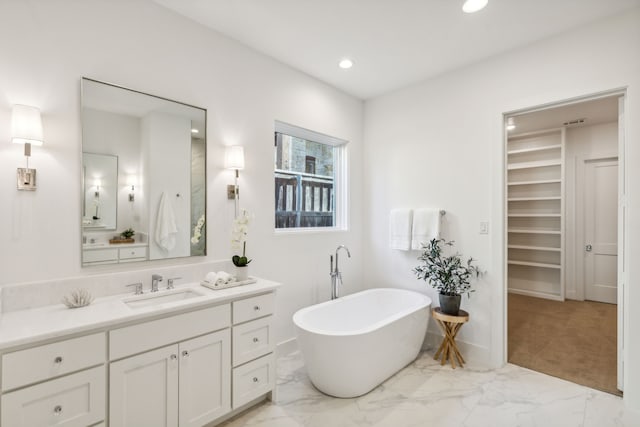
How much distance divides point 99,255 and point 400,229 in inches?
103

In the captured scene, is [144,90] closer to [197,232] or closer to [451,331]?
[197,232]

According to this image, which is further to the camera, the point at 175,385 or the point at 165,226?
the point at 165,226

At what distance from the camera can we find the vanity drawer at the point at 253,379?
199cm

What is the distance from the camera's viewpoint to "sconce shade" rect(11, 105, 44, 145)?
1.57m

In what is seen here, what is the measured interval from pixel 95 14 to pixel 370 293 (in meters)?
3.09

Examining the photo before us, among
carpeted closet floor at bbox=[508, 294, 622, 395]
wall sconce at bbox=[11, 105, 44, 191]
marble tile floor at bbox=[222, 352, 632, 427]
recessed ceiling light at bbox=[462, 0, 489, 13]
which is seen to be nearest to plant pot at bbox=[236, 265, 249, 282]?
marble tile floor at bbox=[222, 352, 632, 427]

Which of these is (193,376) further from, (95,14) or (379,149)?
(379,149)

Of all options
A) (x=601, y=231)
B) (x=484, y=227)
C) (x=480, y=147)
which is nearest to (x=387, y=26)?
(x=480, y=147)

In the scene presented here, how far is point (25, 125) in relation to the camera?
158cm

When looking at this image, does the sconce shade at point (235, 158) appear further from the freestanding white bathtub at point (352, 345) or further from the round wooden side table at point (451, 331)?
the round wooden side table at point (451, 331)

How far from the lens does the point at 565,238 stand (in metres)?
4.82

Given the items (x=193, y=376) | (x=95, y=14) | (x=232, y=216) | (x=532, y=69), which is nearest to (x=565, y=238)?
(x=532, y=69)

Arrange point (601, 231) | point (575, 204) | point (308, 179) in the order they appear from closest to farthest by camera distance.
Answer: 1. point (308, 179)
2. point (601, 231)
3. point (575, 204)

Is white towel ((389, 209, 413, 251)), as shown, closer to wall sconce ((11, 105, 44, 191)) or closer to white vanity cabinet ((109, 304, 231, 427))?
white vanity cabinet ((109, 304, 231, 427))
